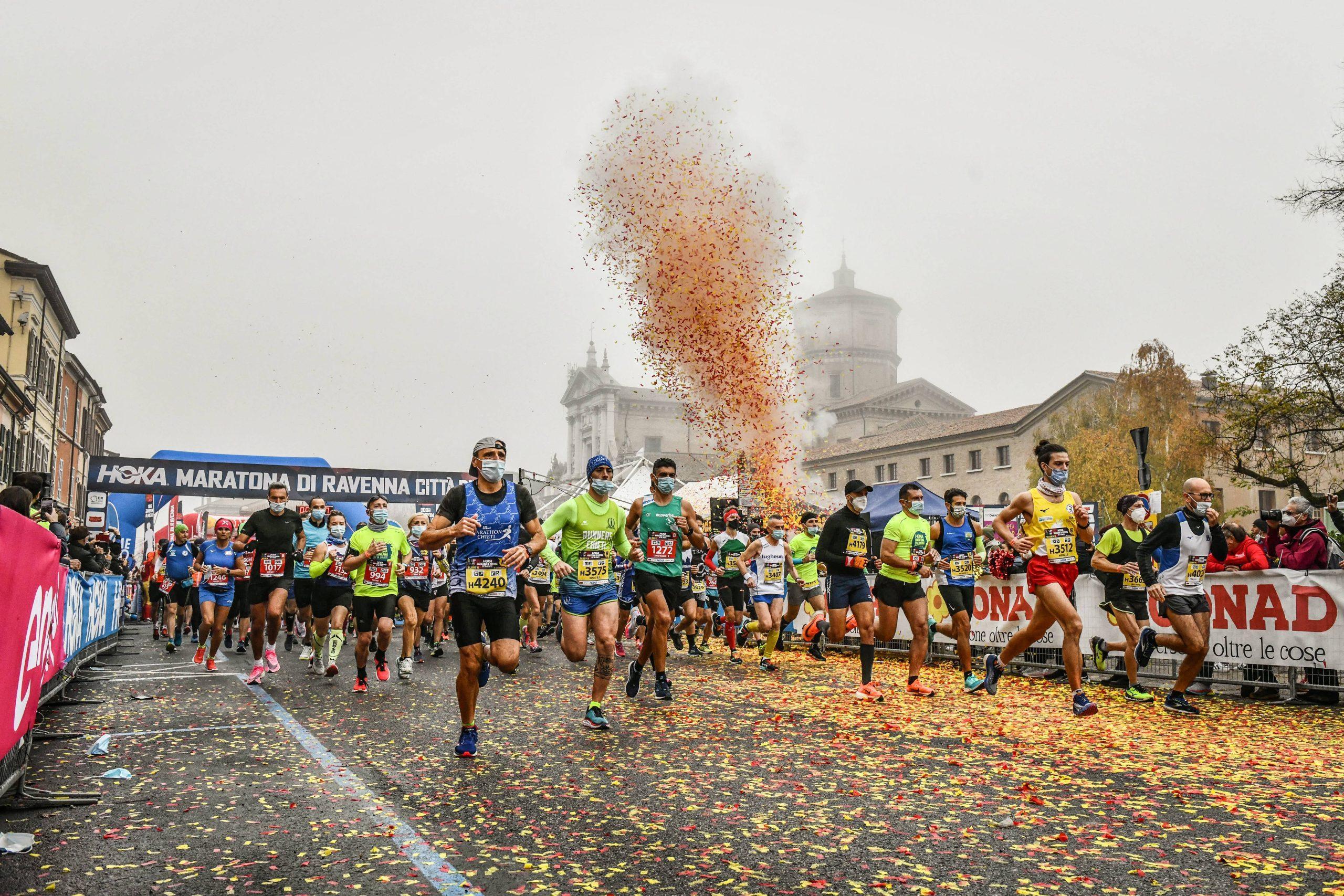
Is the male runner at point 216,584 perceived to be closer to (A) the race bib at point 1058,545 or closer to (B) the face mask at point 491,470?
(B) the face mask at point 491,470

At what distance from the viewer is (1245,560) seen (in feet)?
39.6

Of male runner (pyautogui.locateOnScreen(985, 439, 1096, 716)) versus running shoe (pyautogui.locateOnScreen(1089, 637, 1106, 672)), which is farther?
running shoe (pyautogui.locateOnScreen(1089, 637, 1106, 672))

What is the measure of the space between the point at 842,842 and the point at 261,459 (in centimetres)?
3544

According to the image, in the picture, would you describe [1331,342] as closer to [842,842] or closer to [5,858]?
[842,842]

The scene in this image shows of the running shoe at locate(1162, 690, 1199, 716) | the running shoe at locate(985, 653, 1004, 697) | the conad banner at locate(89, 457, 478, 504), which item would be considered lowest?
the running shoe at locate(1162, 690, 1199, 716)

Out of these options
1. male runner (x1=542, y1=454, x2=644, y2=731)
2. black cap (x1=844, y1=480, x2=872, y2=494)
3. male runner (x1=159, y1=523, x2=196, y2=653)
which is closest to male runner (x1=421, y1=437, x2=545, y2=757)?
male runner (x1=542, y1=454, x2=644, y2=731)

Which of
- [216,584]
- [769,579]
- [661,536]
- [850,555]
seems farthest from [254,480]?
[850,555]

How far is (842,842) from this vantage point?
476 cm

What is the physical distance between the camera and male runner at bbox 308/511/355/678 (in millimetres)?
12312

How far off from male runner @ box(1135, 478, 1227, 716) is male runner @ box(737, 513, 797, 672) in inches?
212

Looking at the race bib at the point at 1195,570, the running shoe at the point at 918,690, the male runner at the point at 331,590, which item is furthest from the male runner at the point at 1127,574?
the male runner at the point at 331,590

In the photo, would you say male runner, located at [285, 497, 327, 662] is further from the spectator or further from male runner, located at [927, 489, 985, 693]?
the spectator

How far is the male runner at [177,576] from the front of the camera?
18.9 metres

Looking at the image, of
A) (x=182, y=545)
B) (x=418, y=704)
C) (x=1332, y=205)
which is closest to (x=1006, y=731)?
(x=418, y=704)
